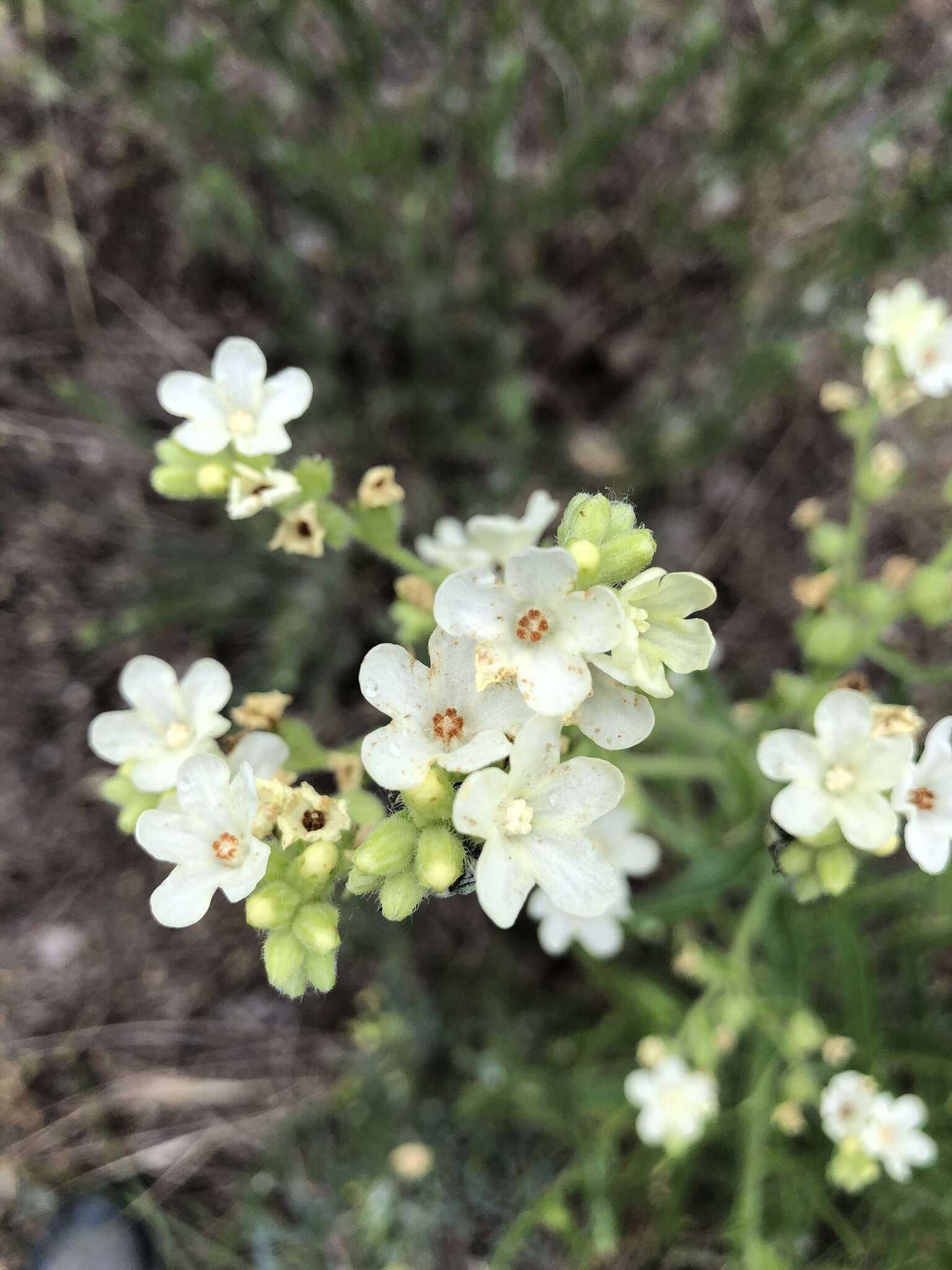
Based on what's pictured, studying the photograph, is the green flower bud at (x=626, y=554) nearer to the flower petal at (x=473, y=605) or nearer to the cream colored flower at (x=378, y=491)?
the flower petal at (x=473, y=605)

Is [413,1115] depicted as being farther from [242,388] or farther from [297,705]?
[242,388]

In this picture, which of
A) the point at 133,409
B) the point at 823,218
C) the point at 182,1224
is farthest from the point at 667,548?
the point at 182,1224

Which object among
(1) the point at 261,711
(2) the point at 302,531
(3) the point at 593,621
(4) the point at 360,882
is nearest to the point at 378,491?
(2) the point at 302,531

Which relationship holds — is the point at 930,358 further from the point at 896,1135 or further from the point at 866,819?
the point at 896,1135

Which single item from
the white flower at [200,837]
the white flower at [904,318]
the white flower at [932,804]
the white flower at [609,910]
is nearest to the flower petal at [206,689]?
the white flower at [200,837]

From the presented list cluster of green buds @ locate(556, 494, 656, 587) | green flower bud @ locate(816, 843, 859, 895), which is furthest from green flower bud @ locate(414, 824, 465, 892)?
green flower bud @ locate(816, 843, 859, 895)

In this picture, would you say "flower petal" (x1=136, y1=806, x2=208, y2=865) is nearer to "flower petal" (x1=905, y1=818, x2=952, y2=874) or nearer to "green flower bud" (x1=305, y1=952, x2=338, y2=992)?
"green flower bud" (x1=305, y1=952, x2=338, y2=992)
